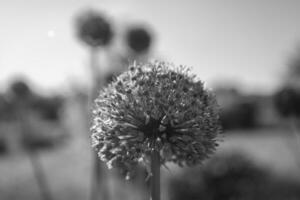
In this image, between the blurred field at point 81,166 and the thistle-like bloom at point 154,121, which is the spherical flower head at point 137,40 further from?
the blurred field at point 81,166

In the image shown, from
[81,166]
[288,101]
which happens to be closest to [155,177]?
[288,101]

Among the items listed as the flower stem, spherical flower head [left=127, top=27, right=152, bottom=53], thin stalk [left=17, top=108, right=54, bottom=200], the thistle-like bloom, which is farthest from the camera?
thin stalk [left=17, top=108, right=54, bottom=200]

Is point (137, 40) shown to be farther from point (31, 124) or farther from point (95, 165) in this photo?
point (31, 124)

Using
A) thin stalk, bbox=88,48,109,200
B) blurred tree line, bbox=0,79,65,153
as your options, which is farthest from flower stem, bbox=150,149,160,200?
blurred tree line, bbox=0,79,65,153

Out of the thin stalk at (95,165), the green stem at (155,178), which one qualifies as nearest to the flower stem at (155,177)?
the green stem at (155,178)

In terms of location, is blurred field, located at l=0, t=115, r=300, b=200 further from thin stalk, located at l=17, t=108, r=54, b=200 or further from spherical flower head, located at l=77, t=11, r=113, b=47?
spherical flower head, located at l=77, t=11, r=113, b=47
